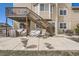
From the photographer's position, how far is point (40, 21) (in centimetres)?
1562

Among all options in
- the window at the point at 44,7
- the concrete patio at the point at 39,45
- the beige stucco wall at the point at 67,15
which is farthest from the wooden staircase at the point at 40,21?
the concrete patio at the point at 39,45

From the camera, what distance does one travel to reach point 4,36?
48.1 ft

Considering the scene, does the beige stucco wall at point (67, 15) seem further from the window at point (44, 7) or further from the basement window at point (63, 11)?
the window at point (44, 7)

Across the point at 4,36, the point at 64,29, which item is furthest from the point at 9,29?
the point at 64,29

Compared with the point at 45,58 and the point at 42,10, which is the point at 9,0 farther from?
the point at 42,10

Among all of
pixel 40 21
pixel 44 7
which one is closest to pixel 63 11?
pixel 44 7

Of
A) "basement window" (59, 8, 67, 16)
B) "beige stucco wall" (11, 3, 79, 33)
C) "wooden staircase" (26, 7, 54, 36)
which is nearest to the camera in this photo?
"wooden staircase" (26, 7, 54, 36)

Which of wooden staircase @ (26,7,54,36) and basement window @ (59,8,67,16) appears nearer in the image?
wooden staircase @ (26,7,54,36)

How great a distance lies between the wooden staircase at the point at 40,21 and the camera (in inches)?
611

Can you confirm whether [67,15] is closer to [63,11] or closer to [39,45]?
[63,11]

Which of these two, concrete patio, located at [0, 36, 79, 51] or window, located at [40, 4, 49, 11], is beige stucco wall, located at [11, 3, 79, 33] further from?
concrete patio, located at [0, 36, 79, 51]

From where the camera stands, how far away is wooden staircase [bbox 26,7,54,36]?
15.5 meters

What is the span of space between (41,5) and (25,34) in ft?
9.82

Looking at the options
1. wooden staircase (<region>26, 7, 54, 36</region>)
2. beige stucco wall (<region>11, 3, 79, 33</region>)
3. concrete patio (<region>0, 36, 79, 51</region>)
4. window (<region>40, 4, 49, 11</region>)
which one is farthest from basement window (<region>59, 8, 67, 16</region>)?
concrete patio (<region>0, 36, 79, 51</region>)
